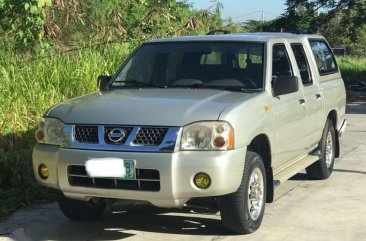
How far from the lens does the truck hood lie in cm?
477

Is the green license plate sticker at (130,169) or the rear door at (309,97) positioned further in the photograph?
the rear door at (309,97)

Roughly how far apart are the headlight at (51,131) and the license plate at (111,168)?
1.48 feet

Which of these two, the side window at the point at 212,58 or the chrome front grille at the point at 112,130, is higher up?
the side window at the point at 212,58

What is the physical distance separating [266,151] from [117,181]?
153cm

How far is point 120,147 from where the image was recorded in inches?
187

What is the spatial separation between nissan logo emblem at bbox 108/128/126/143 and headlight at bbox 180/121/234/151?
1.64 feet

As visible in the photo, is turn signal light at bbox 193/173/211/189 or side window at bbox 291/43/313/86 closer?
turn signal light at bbox 193/173/211/189

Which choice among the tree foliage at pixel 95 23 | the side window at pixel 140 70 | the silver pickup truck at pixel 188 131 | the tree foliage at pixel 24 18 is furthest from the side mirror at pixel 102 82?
the tree foliage at pixel 95 23

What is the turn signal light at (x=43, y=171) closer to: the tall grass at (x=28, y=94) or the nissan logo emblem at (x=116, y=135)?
the nissan logo emblem at (x=116, y=135)

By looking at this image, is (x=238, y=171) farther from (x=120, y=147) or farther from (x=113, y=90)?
(x=113, y=90)

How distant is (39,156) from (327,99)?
12.5 feet

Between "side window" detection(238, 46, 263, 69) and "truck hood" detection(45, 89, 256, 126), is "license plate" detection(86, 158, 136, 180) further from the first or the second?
"side window" detection(238, 46, 263, 69)

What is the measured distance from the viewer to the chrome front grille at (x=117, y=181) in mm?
4660

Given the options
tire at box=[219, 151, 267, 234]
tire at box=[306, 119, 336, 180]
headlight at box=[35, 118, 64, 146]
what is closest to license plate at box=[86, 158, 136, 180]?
headlight at box=[35, 118, 64, 146]
